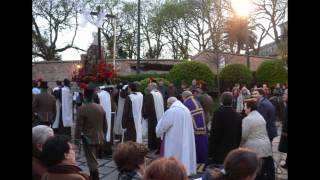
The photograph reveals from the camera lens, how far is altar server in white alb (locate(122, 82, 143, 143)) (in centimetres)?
1065

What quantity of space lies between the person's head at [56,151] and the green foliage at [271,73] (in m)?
25.4

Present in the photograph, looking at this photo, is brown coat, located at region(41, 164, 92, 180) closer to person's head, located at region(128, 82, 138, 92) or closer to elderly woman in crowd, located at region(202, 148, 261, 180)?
elderly woman in crowd, located at region(202, 148, 261, 180)

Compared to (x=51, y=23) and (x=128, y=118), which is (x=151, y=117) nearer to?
(x=128, y=118)

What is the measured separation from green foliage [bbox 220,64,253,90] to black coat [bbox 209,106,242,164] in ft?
66.1

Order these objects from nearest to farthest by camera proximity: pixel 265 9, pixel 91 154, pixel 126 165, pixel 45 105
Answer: pixel 126 165
pixel 91 154
pixel 45 105
pixel 265 9

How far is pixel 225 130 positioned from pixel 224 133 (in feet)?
0.21

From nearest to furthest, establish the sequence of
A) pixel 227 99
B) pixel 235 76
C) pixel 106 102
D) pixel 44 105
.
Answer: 1. pixel 227 99
2. pixel 106 102
3. pixel 44 105
4. pixel 235 76

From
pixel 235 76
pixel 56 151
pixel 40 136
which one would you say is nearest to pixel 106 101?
pixel 40 136

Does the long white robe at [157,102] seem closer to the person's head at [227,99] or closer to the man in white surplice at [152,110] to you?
the man in white surplice at [152,110]

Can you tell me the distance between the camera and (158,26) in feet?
172

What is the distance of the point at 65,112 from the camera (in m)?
13.0
